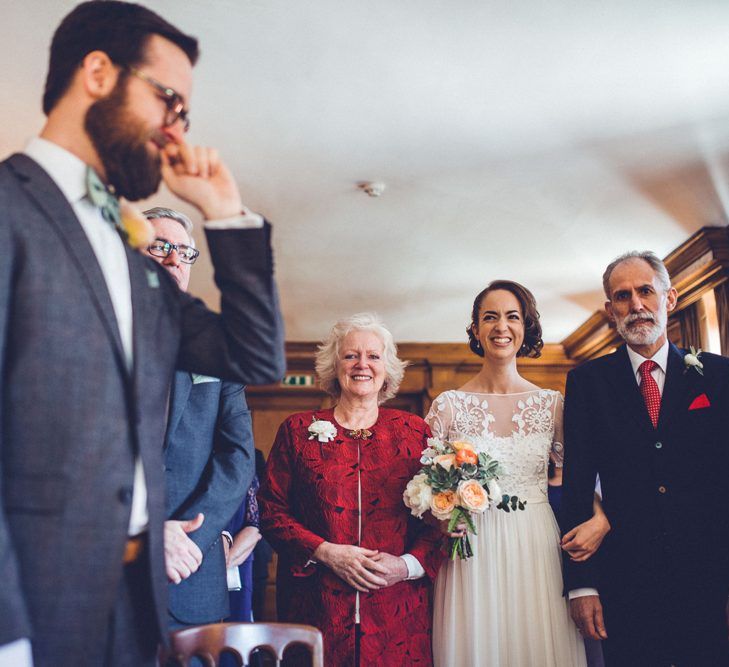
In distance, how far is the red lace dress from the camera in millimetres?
2428

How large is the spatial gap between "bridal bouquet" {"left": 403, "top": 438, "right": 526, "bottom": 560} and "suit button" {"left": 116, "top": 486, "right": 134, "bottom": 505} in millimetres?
1529

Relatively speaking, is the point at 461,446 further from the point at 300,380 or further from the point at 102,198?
the point at 300,380

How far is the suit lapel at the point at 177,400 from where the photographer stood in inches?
79.7

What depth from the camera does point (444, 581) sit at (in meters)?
2.74

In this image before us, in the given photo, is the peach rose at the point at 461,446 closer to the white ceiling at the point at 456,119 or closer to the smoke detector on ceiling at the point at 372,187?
the white ceiling at the point at 456,119

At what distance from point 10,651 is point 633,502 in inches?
81.5

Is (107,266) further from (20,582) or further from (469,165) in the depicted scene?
(469,165)

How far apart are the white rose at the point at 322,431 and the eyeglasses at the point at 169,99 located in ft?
5.36

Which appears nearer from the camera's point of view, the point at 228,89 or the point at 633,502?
the point at 633,502

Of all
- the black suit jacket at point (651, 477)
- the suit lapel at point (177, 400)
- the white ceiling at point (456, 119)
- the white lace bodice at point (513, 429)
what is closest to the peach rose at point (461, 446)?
the white lace bodice at point (513, 429)

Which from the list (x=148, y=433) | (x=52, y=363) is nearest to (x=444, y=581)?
(x=148, y=433)

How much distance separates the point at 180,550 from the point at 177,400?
0.43m

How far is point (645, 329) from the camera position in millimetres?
2658

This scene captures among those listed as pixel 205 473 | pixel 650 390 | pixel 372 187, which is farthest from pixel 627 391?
pixel 372 187
